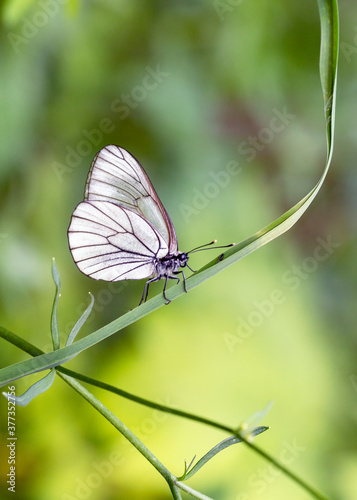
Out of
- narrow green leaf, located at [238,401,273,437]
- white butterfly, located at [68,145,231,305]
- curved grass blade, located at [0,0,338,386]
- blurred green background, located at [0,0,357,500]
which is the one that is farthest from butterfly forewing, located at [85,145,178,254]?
blurred green background, located at [0,0,357,500]

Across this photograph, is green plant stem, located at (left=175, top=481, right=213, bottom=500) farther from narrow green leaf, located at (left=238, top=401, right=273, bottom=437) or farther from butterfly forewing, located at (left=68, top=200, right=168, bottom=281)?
butterfly forewing, located at (left=68, top=200, right=168, bottom=281)

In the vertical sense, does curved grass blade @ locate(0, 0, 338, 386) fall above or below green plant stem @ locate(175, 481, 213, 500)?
above

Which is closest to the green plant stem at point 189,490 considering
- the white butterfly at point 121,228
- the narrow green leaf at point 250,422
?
the narrow green leaf at point 250,422

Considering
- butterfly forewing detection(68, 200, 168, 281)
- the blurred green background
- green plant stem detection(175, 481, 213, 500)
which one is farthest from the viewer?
the blurred green background

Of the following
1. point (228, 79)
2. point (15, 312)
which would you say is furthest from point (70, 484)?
point (228, 79)

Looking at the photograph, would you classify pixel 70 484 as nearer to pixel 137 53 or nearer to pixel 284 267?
pixel 284 267
